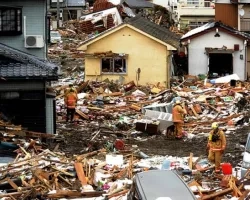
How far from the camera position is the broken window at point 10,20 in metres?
21.7

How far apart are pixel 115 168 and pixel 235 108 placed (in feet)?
39.1

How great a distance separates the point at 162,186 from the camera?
11180 millimetres

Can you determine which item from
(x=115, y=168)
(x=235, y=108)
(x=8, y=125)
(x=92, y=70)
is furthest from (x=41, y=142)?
(x=92, y=70)

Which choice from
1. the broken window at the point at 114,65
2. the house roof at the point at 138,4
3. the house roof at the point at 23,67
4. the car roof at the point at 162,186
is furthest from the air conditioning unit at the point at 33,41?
the house roof at the point at 138,4

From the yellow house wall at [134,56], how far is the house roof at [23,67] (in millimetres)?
12056

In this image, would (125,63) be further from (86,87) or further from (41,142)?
(41,142)

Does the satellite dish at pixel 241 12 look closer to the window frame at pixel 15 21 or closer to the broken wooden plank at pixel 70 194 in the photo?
the window frame at pixel 15 21

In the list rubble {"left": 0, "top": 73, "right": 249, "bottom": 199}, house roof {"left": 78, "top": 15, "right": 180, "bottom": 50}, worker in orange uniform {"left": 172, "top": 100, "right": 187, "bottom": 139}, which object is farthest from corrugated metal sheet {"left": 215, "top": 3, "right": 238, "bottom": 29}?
worker in orange uniform {"left": 172, "top": 100, "right": 187, "bottom": 139}

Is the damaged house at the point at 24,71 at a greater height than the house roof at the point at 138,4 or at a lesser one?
lesser

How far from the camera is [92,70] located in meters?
33.1

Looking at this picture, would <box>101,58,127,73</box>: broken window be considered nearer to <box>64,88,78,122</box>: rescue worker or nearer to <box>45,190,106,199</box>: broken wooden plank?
<box>64,88,78,122</box>: rescue worker

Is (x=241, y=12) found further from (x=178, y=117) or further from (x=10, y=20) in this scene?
(x=10, y=20)

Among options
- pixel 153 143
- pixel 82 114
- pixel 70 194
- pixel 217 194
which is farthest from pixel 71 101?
pixel 217 194

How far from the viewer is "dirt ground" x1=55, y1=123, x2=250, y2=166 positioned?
767 inches
